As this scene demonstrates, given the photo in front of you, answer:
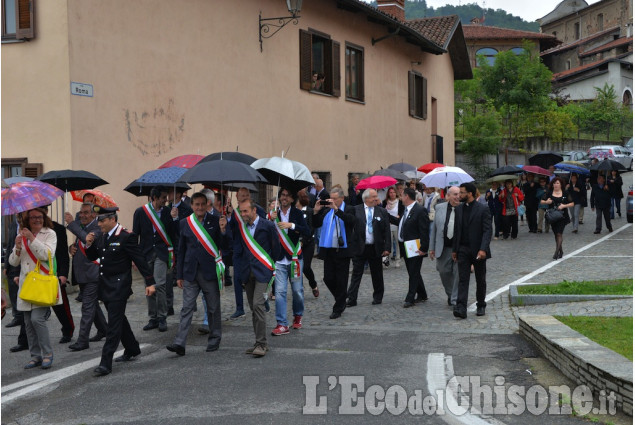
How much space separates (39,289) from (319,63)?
14.9 m

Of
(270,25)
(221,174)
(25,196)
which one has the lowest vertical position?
(25,196)

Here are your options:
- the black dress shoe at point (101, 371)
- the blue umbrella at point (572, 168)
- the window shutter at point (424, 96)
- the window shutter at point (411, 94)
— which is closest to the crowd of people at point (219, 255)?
the black dress shoe at point (101, 371)

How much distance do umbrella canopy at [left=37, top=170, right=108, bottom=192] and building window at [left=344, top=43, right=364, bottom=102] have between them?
42.5 feet

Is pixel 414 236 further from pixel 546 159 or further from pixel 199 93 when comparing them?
pixel 546 159

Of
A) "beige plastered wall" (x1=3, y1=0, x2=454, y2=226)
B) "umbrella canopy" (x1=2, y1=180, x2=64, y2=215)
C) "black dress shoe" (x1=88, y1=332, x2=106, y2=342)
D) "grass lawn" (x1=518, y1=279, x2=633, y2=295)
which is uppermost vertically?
"beige plastered wall" (x1=3, y1=0, x2=454, y2=226)

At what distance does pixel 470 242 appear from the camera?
10.5 m

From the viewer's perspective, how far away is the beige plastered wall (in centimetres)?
1427

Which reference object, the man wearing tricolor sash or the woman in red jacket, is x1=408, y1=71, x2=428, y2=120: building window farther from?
the man wearing tricolor sash

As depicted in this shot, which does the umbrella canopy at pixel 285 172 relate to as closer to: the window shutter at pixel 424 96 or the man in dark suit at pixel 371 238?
the man in dark suit at pixel 371 238

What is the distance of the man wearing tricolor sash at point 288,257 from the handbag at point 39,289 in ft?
8.34

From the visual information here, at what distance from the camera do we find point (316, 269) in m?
16.8

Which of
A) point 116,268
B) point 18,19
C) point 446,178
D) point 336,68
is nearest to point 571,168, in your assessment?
→ point 336,68

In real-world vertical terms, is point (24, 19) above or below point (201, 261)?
above

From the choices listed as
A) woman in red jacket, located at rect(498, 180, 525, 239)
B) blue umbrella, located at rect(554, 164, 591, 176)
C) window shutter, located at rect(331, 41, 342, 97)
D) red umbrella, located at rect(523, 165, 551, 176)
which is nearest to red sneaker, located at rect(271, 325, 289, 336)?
woman in red jacket, located at rect(498, 180, 525, 239)
